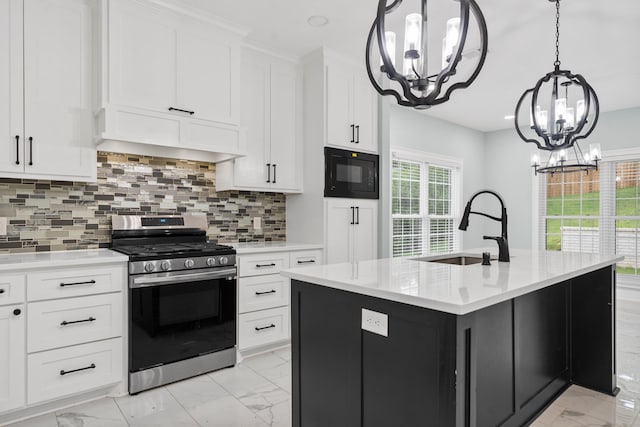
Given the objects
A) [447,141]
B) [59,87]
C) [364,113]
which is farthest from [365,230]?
[447,141]

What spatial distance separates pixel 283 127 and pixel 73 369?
2.56 metres

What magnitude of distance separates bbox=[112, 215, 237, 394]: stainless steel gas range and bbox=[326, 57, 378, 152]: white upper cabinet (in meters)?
1.58

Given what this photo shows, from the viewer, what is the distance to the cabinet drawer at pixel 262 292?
3.21m

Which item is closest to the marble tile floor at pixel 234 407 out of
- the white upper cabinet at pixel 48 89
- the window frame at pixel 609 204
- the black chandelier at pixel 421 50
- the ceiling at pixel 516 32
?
the white upper cabinet at pixel 48 89

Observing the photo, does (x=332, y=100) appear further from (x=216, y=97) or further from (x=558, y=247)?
(x=558, y=247)

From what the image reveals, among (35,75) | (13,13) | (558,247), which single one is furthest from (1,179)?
(558,247)

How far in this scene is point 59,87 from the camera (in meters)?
2.67

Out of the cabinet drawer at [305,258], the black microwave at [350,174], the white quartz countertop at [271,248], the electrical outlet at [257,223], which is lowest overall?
the cabinet drawer at [305,258]

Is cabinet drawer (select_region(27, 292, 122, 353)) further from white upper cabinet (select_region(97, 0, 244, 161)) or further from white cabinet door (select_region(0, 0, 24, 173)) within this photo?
white upper cabinet (select_region(97, 0, 244, 161))

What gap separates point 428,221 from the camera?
6.18 metres

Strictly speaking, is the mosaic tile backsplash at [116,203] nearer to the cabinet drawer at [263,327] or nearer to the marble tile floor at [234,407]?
the cabinet drawer at [263,327]

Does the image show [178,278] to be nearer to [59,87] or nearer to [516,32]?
[59,87]

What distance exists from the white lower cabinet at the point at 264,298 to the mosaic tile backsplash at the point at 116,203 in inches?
24.3

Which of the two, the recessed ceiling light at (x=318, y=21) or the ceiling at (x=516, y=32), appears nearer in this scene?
the ceiling at (x=516, y=32)
